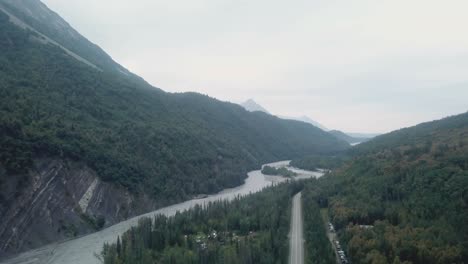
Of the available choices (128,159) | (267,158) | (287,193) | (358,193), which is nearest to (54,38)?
(128,159)

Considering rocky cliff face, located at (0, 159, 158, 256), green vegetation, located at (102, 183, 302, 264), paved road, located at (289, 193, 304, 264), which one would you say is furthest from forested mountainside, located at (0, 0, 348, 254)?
paved road, located at (289, 193, 304, 264)

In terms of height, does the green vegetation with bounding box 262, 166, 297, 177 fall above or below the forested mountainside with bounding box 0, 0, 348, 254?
below

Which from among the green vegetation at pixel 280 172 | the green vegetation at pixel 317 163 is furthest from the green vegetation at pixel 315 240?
the green vegetation at pixel 317 163

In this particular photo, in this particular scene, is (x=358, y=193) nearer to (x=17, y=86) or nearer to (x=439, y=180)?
(x=439, y=180)

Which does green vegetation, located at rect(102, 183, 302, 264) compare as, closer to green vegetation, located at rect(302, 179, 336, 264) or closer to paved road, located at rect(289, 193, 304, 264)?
paved road, located at rect(289, 193, 304, 264)

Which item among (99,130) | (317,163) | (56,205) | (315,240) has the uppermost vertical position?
(99,130)

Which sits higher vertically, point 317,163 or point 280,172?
point 317,163

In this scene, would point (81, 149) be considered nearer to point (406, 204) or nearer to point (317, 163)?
point (406, 204)

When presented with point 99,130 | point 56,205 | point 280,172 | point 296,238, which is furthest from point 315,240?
point 280,172
